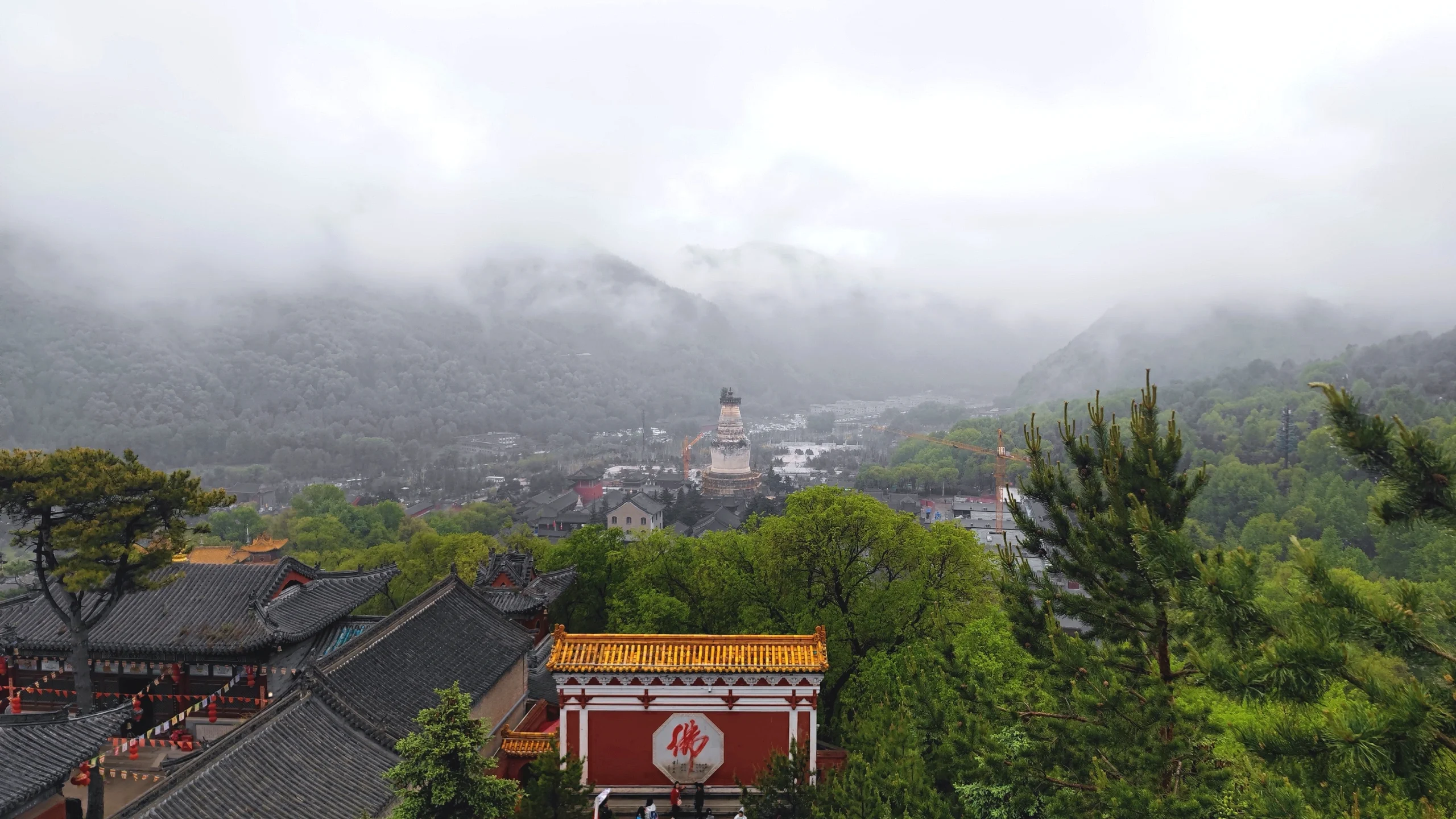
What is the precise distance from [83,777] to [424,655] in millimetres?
5151

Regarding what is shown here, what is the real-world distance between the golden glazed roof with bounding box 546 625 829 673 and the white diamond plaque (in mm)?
1089

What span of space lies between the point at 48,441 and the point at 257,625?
3834 inches

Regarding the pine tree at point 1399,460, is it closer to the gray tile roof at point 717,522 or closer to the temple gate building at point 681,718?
the temple gate building at point 681,718

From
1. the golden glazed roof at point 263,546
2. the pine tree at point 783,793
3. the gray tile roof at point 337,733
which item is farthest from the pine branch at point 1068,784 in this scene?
the golden glazed roof at point 263,546

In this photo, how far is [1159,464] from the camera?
7836mm

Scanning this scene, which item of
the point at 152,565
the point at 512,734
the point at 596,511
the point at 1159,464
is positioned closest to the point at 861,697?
the point at 512,734

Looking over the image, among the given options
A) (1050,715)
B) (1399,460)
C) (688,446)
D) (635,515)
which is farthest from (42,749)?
(688,446)

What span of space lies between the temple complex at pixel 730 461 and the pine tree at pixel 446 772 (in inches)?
2379

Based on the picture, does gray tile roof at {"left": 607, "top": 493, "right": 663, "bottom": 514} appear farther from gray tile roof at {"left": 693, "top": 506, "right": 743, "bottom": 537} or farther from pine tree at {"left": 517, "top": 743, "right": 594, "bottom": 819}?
pine tree at {"left": 517, "top": 743, "right": 594, "bottom": 819}

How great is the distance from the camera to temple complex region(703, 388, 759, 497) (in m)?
73.5

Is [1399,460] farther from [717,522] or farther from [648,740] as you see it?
[717,522]

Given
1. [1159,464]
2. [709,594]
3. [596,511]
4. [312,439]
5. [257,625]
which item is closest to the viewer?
[1159,464]

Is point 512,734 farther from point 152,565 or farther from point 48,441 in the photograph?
point 48,441

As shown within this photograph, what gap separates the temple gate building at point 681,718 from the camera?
45.9 ft
